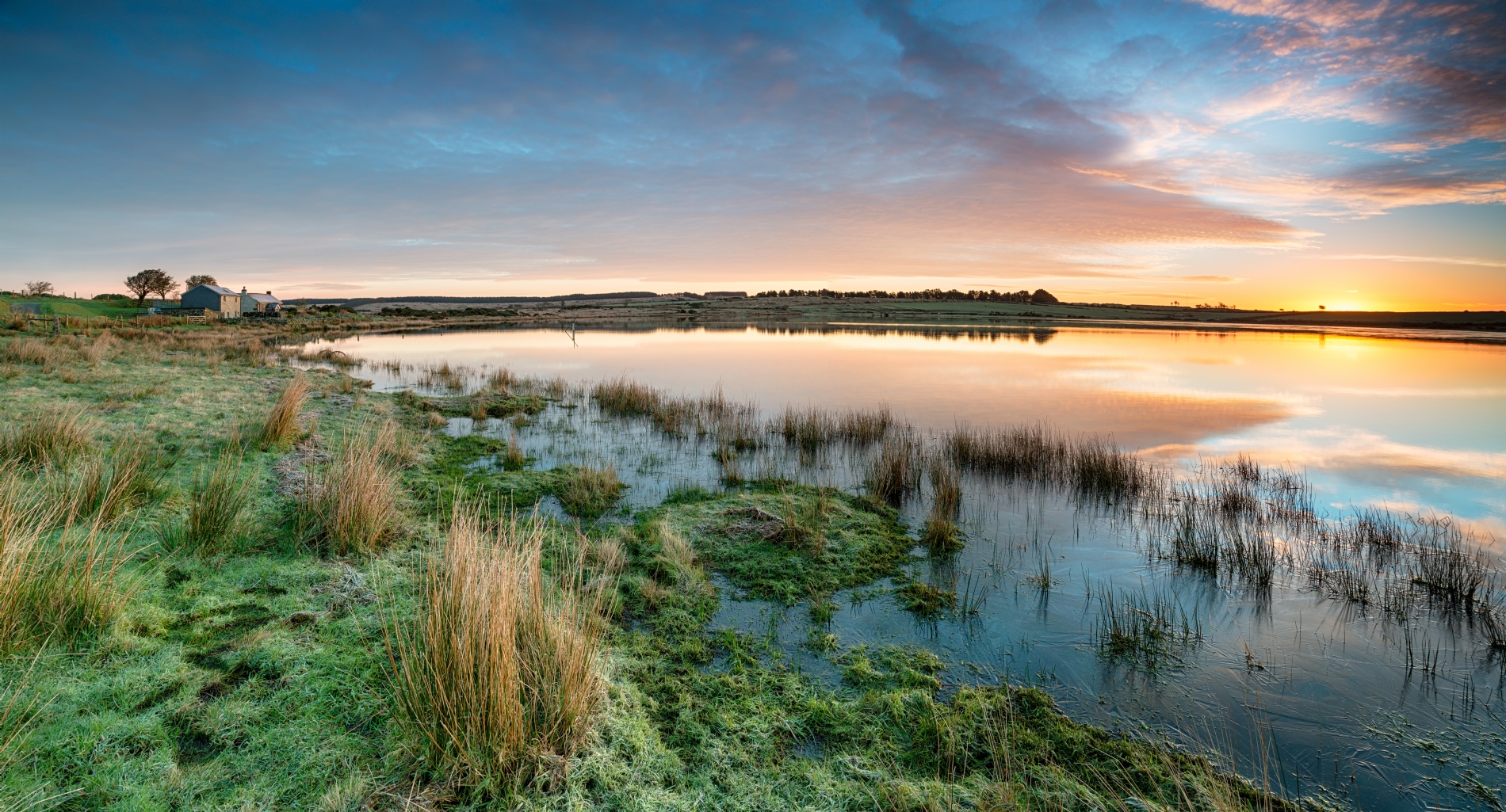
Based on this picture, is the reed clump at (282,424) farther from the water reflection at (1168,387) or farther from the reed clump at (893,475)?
the water reflection at (1168,387)

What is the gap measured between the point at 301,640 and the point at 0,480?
11.4 feet

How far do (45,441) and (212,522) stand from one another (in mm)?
3518

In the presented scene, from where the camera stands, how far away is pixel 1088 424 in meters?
15.5

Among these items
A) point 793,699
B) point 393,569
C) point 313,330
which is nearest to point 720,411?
point 393,569

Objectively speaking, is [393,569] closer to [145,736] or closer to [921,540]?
[145,736]

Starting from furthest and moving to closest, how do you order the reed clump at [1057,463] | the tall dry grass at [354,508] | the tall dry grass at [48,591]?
the reed clump at [1057,463], the tall dry grass at [354,508], the tall dry grass at [48,591]

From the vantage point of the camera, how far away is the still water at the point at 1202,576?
172 inches

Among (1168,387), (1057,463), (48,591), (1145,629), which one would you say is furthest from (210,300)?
(1145,629)

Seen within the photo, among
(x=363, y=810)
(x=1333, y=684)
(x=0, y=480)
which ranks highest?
(x=0, y=480)

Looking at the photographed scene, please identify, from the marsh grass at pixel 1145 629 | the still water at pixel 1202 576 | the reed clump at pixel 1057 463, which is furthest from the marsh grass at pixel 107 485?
the reed clump at pixel 1057 463

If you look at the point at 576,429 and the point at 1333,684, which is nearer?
the point at 1333,684

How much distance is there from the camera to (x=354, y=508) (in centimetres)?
619

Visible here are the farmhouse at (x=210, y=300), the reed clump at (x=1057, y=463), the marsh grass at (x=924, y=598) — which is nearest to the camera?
the marsh grass at (x=924, y=598)

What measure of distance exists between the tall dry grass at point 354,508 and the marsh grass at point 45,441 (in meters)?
2.90
